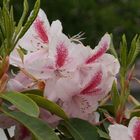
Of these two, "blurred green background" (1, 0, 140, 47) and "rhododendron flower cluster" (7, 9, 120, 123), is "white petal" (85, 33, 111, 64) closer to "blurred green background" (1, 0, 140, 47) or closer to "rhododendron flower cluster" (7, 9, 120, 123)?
"rhododendron flower cluster" (7, 9, 120, 123)

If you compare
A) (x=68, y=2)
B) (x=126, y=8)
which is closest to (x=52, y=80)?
(x=68, y=2)

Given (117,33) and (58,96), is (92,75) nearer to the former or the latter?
(58,96)

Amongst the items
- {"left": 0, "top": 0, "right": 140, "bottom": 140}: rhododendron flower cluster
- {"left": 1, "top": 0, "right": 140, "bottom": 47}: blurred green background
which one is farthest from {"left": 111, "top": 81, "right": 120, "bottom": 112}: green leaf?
{"left": 1, "top": 0, "right": 140, "bottom": 47}: blurred green background

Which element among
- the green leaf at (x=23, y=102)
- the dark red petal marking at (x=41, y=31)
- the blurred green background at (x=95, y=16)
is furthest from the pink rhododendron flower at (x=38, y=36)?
the blurred green background at (x=95, y=16)

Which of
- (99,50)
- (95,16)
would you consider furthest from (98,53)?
(95,16)

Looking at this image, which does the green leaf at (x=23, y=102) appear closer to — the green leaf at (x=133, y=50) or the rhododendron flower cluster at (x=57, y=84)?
the rhododendron flower cluster at (x=57, y=84)

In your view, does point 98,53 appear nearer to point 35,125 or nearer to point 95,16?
point 35,125
